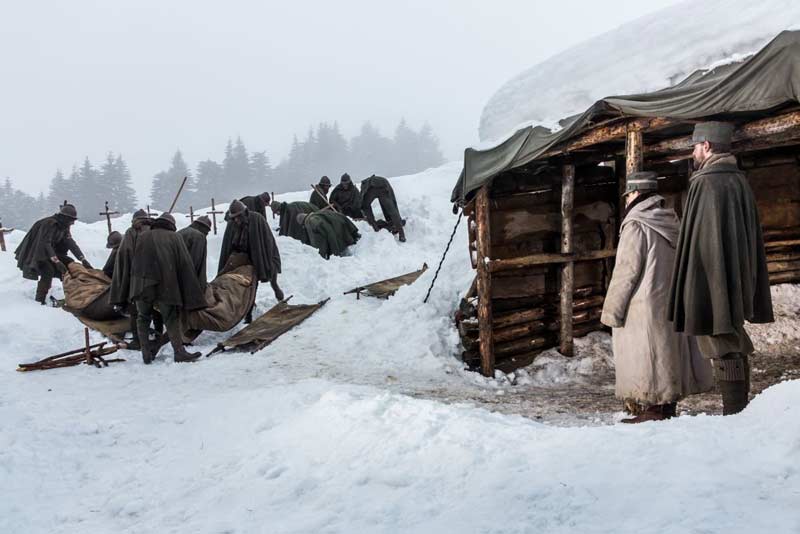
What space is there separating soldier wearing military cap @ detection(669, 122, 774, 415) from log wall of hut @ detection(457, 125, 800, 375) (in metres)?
3.13

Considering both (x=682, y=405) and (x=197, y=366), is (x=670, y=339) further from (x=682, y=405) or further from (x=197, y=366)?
(x=197, y=366)

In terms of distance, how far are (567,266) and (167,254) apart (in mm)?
5322

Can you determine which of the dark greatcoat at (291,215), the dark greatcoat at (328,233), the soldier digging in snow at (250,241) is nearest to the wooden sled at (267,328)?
the soldier digging in snow at (250,241)

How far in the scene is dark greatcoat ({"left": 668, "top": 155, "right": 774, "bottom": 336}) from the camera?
3125 mm

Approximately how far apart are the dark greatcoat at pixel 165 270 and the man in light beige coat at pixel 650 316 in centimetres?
539

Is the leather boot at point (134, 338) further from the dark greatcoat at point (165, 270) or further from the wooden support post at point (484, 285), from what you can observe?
the wooden support post at point (484, 285)

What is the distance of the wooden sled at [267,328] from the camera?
728 cm

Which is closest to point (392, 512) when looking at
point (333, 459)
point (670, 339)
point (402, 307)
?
point (333, 459)

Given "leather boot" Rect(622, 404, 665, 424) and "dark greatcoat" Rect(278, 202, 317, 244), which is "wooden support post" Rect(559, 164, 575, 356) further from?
"dark greatcoat" Rect(278, 202, 317, 244)

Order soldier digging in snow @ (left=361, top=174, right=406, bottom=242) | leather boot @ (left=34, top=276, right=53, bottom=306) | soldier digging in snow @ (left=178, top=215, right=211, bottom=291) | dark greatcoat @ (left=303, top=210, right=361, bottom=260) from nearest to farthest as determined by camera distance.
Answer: soldier digging in snow @ (left=178, top=215, right=211, bottom=291)
leather boot @ (left=34, top=276, right=53, bottom=306)
dark greatcoat @ (left=303, top=210, right=361, bottom=260)
soldier digging in snow @ (left=361, top=174, right=406, bottom=242)

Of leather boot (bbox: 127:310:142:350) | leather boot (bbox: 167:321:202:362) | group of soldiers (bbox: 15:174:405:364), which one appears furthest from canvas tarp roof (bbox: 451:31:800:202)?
leather boot (bbox: 127:310:142:350)

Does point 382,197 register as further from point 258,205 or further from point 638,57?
point 638,57

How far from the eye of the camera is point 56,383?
18.3 feet

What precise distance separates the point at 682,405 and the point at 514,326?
2440 mm
